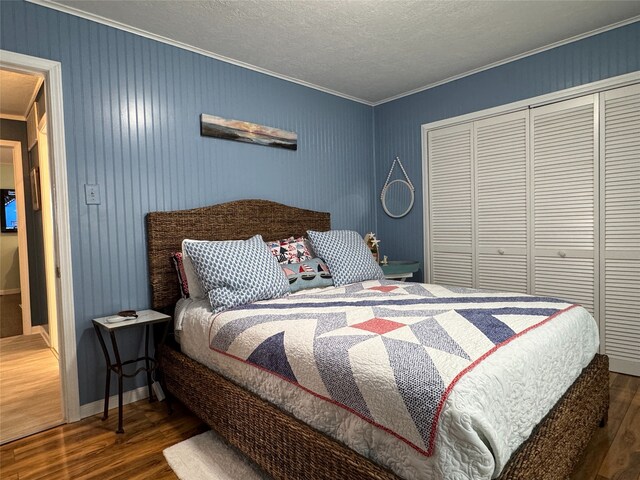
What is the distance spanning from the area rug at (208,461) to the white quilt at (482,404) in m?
0.39

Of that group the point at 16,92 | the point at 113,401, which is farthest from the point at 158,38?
the point at 113,401

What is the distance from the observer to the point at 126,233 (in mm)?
2580

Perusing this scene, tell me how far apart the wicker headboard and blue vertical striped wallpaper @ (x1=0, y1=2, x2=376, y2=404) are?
0.27ft

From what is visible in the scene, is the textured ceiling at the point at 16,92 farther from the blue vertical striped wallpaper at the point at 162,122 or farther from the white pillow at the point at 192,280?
the white pillow at the point at 192,280

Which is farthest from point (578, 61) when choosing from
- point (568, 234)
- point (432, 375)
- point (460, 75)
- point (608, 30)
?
point (432, 375)

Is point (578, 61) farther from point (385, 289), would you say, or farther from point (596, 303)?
point (385, 289)

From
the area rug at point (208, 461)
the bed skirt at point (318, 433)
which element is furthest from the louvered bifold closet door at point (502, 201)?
the area rug at point (208, 461)

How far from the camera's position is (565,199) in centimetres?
307

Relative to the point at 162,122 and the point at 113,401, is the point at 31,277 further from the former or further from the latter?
the point at 162,122

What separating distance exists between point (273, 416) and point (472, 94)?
329 cm

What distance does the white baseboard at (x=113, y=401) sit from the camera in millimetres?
2400

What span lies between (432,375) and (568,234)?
2.54 metres

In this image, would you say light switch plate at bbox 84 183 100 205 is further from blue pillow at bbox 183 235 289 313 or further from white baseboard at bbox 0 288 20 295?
white baseboard at bbox 0 288 20 295

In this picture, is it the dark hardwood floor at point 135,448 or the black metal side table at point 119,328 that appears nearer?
A: the dark hardwood floor at point 135,448
